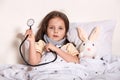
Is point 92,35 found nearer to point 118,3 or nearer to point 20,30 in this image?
point 118,3

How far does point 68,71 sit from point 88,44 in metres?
0.24

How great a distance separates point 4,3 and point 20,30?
0.21 m

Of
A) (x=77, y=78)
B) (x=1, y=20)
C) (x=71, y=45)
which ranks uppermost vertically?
(x=1, y=20)

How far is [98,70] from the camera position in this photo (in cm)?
161

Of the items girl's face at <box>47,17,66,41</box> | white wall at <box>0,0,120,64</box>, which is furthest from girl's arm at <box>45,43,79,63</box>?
white wall at <box>0,0,120,64</box>

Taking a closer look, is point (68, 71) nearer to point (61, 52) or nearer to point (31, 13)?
point (61, 52)

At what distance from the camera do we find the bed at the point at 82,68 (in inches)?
59.1

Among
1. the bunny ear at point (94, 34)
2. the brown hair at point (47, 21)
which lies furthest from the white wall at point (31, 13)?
the bunny ear at point (94, 34)

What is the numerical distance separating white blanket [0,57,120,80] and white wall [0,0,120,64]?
0.61 ft

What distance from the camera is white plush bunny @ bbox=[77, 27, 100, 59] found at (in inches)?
65.3

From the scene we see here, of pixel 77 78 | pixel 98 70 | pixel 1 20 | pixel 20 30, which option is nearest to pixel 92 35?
pixel 98 70

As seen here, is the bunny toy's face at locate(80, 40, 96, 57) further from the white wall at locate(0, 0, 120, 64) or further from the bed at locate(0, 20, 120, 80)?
the white wall at locate(0, 0, 120, 64)

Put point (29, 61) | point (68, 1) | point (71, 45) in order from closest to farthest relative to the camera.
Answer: point (29, 61) → point (71, 45) → point (68, 1)

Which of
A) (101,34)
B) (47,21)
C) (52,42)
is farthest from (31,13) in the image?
(101,34)
